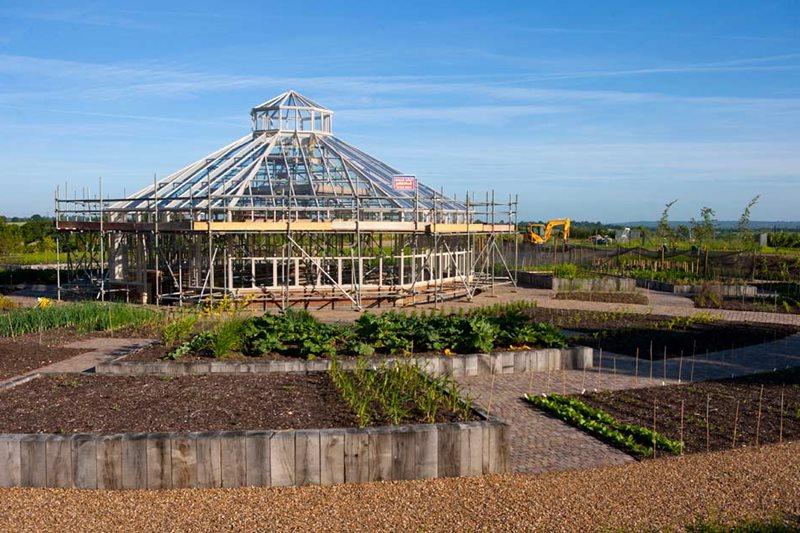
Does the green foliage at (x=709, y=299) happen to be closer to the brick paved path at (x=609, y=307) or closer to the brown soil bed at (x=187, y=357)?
the brick paved path at (x=609, y=307)

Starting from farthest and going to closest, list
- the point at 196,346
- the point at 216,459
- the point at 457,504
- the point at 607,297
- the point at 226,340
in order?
the point at 607,297, the point at 196,346, the point at 226,340, the point at 216,459, the point at 457,504

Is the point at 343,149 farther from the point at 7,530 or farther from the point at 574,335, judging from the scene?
the point at 7,530

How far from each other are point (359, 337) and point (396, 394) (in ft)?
11.8

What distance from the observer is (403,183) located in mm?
24141

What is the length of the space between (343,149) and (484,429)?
19783 mm

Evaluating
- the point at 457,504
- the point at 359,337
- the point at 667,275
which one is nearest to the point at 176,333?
the point at 359,337

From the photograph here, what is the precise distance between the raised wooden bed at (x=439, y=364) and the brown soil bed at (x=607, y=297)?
10.2 m

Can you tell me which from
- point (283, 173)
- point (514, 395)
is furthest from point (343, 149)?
point (514, 395)

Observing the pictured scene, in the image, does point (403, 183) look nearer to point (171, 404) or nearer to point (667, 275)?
point (667, 275)

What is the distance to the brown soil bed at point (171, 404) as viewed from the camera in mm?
7957

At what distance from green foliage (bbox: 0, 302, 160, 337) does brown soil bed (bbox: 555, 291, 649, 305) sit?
11662mm

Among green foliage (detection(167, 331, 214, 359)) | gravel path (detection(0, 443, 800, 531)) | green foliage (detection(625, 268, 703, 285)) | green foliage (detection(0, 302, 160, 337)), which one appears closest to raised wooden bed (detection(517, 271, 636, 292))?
green foliage (detection(625, 268, 703, 285))

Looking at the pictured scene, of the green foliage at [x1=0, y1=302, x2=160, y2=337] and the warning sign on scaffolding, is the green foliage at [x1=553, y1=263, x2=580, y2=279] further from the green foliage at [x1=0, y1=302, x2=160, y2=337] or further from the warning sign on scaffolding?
the green foliage at [x1=0, y1=302, x2=160, y2=337]

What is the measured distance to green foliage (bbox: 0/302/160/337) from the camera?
15500 millimetres
